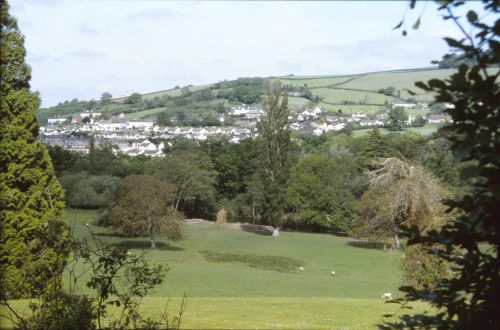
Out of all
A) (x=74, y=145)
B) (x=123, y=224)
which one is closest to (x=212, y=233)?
(x=123, y=224)

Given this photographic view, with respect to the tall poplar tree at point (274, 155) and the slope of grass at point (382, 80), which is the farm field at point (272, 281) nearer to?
the tall poplar tree at point (274, 155)

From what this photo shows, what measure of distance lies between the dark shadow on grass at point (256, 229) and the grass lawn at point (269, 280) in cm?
123

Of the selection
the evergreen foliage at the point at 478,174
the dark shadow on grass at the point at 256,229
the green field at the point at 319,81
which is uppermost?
the green field at the point at 319,81

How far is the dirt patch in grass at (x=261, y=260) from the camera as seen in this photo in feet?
116

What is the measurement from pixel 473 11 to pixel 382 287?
27.2m

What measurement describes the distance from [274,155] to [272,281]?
2216 centimetres

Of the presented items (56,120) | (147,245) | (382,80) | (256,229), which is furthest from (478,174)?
(56,120)

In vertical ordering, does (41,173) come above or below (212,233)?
above

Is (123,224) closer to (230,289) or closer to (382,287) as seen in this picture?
(230,289)

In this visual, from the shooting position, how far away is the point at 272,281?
2841 centimetres

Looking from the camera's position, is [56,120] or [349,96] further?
[56,120]

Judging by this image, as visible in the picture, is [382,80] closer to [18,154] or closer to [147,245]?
[147,245]

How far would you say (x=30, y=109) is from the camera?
16797 millimetres

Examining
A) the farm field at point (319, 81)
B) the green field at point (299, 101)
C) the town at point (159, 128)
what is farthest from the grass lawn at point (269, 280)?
the farm field at point (319, 81)
